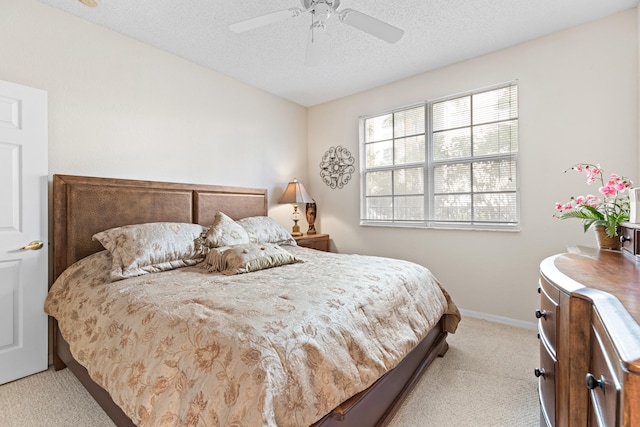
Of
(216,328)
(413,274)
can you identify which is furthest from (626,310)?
(413,274)

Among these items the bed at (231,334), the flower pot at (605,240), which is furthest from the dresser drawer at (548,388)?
the flower pot at (605,240)

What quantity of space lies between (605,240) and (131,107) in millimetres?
3699

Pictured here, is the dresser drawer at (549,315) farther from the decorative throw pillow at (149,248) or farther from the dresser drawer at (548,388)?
the decorative throw pillow at (149,248)

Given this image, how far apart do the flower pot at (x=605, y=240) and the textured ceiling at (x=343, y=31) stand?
1702 millimetres

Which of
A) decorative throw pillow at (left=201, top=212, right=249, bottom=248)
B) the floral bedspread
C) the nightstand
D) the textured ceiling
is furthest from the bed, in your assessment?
the textured ceiling

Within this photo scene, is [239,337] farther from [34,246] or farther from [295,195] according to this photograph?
[295,195]

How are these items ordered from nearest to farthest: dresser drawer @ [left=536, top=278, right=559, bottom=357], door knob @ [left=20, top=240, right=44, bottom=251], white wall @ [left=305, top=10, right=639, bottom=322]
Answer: dresser drawer @ [left=536, top=278, right=559, bottom=357], door knob @ [left=20, top=240, right=44, bottom=251], white wall @ [left=305, top=10, right=639, bottom=322]

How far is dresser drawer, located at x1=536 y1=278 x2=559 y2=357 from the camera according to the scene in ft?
3.86

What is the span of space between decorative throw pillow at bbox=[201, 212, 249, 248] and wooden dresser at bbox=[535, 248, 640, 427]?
2.13m

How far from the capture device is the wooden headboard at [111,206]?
225 cm

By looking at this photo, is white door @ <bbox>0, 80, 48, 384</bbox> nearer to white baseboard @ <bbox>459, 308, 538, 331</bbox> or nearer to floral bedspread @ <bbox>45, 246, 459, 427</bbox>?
floral bedspread @ <bbox>45, 246, 459, 427</bbox>

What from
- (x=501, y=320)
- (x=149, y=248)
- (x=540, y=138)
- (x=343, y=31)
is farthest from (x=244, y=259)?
(x=540, y=138)

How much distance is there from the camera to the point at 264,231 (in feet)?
10.2

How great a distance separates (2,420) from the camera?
1.67m
